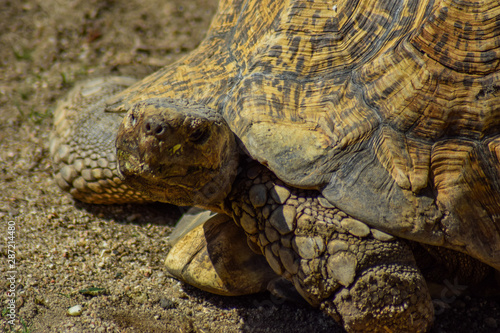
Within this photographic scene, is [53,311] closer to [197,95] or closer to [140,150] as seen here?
[140,150]

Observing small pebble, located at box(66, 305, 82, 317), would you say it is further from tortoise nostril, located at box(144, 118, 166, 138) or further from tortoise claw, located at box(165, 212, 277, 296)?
tortoise nostril, located at box(144, 118, 166, 138)

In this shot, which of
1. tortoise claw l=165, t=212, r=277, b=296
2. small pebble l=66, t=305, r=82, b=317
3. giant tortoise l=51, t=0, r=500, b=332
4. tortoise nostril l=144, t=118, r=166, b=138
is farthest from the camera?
tortoise claw l=165, t=212, r=277, b=296

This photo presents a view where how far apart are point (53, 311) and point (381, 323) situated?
1524 millimetres

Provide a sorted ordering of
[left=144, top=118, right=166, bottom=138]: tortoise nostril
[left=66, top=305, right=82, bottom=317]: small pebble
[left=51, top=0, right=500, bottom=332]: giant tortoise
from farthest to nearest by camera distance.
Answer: [left=66, top=305, right=82, bottom=317]: small pebble
[left=51, top=0, right=500, bottom=332]: giant tortoise
[left=144, top=118, right=166, bottom=138]: tortoise nostril

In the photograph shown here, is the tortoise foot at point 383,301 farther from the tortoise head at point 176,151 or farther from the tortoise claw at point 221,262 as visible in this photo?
the tortoise head at point 176,151

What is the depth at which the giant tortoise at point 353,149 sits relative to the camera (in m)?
1.85

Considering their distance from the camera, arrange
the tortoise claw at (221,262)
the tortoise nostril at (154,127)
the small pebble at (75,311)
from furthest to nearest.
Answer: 1. the tortoise claw at (221,262)
2. the small pebble at (75,311)
3. the tortoise nostril at (154,127)

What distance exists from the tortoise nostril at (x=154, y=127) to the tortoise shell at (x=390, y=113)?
0.39 metres

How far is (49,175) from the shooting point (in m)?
3.20

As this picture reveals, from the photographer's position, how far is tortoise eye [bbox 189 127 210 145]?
183cm

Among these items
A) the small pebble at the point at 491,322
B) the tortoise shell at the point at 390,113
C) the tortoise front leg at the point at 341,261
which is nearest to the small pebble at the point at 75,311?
the tortoise front leg at the point at 341,261

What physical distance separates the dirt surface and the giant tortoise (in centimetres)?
44

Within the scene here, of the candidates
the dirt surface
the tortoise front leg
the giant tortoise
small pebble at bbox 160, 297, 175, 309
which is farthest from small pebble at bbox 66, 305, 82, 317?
the tortoise front leg

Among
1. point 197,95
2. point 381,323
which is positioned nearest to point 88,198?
point 197,95
